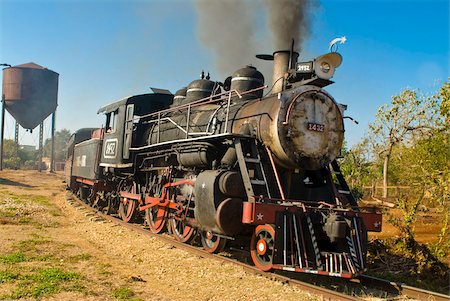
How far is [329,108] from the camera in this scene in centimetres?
775

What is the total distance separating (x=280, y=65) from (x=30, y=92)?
124 feet

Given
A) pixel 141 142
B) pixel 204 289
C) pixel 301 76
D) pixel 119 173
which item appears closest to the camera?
pixel 204 289

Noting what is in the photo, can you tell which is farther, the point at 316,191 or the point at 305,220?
the point at 316,191

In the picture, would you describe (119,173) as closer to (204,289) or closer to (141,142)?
(141,142)

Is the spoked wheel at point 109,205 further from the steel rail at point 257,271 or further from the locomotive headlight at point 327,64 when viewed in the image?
the locomotive headlight at point 327,64

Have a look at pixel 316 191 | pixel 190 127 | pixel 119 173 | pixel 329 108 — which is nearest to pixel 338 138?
pixel 329 108

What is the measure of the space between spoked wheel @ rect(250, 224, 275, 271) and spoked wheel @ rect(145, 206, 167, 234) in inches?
147

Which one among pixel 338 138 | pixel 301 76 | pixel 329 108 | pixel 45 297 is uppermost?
pixel 301 76

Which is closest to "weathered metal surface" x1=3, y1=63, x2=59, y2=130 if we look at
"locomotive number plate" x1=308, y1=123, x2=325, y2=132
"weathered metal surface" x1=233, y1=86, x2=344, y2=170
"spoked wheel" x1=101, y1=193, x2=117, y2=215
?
"spoked wheel" x1=101, y1=193, x2=117, y2=215

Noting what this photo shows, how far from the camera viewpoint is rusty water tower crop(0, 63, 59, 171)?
39219 millimetres

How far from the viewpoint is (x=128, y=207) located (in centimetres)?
1238

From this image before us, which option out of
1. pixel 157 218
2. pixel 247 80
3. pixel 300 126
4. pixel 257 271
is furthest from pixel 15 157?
pixel 257 271

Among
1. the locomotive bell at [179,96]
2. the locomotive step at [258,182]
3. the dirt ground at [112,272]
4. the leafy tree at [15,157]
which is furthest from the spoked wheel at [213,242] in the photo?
the leafy tree at [15,157]

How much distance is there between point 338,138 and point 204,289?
153 inches
